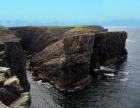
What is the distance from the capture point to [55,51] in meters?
142


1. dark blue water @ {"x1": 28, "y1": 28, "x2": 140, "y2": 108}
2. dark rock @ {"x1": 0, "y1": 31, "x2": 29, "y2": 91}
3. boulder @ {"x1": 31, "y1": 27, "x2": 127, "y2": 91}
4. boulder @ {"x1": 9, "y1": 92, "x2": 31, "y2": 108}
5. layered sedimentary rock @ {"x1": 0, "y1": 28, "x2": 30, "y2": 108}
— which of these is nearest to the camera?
boulder @ {"x1": 9, "y1": 92, "x2": 31, "y2": 108}

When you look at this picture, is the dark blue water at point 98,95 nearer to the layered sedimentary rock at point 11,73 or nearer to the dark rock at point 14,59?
the dark rock at point 14,59

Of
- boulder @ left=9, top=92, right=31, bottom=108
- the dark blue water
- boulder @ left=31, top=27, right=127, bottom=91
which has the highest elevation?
boulder @ left=9, top=92, right=31, bottom=108

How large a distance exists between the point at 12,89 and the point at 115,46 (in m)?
145

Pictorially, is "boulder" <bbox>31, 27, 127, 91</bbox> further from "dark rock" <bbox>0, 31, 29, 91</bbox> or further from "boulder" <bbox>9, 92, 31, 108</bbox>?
"boulder" <bbox>9, 92, 31, 108</bbox>

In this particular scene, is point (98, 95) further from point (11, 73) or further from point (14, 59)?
point (11, 73)

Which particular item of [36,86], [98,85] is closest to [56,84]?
[36,86]

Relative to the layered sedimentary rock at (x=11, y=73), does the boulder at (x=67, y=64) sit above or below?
below

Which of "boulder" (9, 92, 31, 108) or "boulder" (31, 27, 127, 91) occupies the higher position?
"boulder" (9, 92, 31, 108)

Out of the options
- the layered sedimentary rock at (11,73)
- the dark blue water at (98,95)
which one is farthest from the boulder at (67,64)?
the layered sedimentary rock at (11,73)

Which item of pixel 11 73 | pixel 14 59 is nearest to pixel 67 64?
pixel 14 59

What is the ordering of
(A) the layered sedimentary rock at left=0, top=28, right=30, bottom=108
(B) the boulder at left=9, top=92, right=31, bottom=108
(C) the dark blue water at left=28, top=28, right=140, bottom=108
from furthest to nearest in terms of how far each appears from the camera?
1. (C) the dark blue water at left=28, top=28, right=140, bottom=108
2. (A) the layered sedimentary rock at left=0, top=28, right=30, bottom=108
3. (B) the boulder at left=9, top=92, right=31, bottom=108

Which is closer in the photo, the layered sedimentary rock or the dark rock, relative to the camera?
the layered sedimentary rock

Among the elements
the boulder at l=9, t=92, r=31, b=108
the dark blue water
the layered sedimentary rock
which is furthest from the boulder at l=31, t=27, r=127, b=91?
the boulder at l=9, t=92, r=31, b=108
